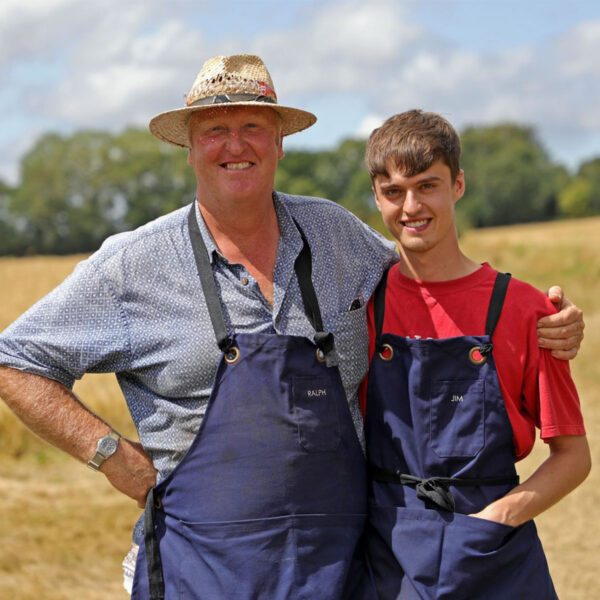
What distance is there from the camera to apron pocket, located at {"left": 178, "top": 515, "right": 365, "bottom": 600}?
291 centimetres

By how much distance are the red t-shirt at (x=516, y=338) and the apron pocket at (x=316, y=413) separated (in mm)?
348

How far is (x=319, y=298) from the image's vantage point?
3197mm

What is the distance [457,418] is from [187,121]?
1.50m

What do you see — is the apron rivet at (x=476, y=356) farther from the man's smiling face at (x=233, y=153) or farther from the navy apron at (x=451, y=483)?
the man's smiling face at (x=233, y=153)

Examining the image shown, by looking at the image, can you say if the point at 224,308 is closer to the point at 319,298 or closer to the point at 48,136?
the point at 319,298

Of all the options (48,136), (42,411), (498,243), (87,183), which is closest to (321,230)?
(42,411)

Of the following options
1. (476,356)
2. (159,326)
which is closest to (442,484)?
(476,356)

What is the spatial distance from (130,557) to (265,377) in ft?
3.01

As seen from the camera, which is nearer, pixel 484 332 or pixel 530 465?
pixel 484 332

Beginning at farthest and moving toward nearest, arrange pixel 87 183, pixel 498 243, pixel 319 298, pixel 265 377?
pixel 87 183 < pixel 498 243 < pixel 319 298 < pixel 265 377

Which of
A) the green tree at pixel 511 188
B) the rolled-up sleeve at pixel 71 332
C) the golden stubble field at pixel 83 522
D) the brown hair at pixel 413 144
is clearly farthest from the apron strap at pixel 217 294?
the green tree at pixel 511 188

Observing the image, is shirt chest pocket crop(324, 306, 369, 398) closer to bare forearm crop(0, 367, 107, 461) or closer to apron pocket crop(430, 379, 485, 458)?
apron pocket crop(430, 379, 485, 458)

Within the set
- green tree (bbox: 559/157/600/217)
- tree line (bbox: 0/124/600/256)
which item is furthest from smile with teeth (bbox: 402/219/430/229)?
green tree (bbox: 559/157/600/217)

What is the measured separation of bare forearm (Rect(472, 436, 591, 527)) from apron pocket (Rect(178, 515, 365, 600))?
0.50 metres
